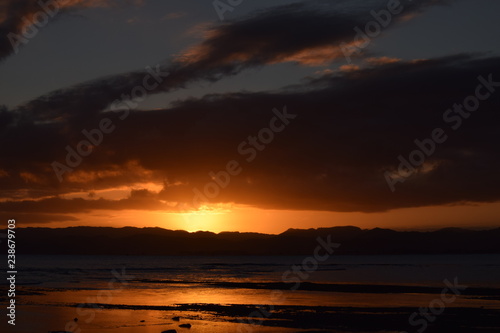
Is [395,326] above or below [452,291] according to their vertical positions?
below

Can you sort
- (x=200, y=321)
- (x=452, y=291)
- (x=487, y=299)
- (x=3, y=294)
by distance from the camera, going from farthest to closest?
(x=452, y=291), (x=3, y=294), (x=487, y=299), (x=200, y=321)

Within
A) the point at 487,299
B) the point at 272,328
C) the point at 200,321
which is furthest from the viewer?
the point at 487,299

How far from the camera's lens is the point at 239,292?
6053 centimetres

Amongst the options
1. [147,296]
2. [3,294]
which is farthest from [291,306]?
[3,294]

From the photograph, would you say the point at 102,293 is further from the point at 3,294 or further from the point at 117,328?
the point at 117,328

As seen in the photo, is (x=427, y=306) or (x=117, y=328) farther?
(x=427, y=306)

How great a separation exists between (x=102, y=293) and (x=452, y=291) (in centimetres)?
3583

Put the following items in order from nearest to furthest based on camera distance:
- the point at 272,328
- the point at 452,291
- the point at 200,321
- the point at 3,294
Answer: the point at 272,328 < the point at 200,321 < the point at 3,294 < the point at 452,291

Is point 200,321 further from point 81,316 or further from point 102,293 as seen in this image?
point 102,293

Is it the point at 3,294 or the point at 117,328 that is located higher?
the point at 3,294

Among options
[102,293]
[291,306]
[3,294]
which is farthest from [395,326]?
[3,294]

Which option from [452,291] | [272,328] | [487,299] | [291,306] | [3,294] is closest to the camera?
[272,328]

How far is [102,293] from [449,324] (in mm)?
35802

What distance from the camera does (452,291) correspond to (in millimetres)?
60281
